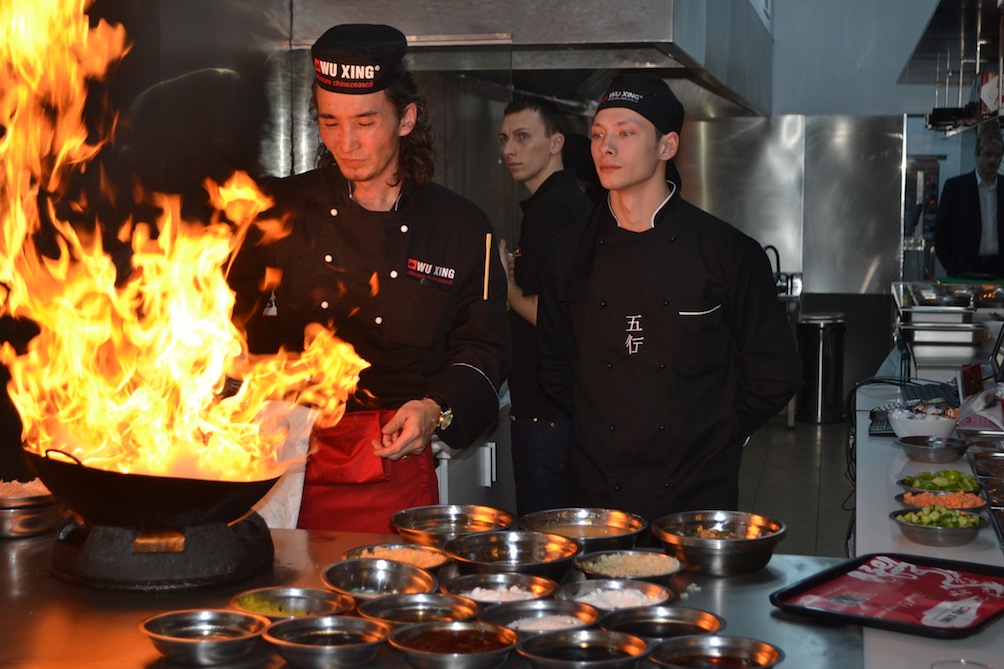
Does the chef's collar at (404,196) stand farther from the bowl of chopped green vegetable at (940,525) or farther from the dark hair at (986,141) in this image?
the dark hair at (986,141)

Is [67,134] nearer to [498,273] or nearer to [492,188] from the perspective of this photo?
[498,273]

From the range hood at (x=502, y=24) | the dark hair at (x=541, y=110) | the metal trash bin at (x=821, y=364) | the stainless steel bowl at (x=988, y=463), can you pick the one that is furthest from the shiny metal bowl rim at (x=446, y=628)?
the metal trash bin at (x=821, y=364)

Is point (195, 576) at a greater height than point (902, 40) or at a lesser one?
lesser

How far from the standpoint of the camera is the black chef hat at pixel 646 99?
10.3ft

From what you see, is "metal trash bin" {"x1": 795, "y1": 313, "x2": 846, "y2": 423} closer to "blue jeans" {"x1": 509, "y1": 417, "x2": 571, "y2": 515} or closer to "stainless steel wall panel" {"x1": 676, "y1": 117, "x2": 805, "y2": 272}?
"stainless steel wall panel" {"x1": 676, "y1": 117, "x2": 805, "y2": 272}

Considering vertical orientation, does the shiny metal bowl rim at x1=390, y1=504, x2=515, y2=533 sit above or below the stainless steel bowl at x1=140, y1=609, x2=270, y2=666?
above

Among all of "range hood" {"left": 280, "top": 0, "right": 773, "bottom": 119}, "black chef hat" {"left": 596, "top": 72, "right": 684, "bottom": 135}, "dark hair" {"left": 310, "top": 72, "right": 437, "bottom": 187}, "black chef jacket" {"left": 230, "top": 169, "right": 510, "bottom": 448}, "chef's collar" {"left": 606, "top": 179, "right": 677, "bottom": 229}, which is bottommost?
"black chef jacket" {"left": 230, "top": 169, "right": 510, "bottom": 448}

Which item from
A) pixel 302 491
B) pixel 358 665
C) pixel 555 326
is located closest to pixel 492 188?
pixel 555 326

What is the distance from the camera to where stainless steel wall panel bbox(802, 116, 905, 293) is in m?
9.95

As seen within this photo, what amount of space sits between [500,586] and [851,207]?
8.81 m

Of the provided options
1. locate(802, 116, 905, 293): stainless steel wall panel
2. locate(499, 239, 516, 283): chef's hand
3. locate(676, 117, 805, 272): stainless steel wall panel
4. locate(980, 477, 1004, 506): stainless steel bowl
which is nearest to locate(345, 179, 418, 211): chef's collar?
locate(499, 239, 516, 283): chef's hand

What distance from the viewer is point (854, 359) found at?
1012 centimetres

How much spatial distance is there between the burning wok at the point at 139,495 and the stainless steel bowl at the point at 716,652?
0.82m

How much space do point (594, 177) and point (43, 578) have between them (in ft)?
12.9
